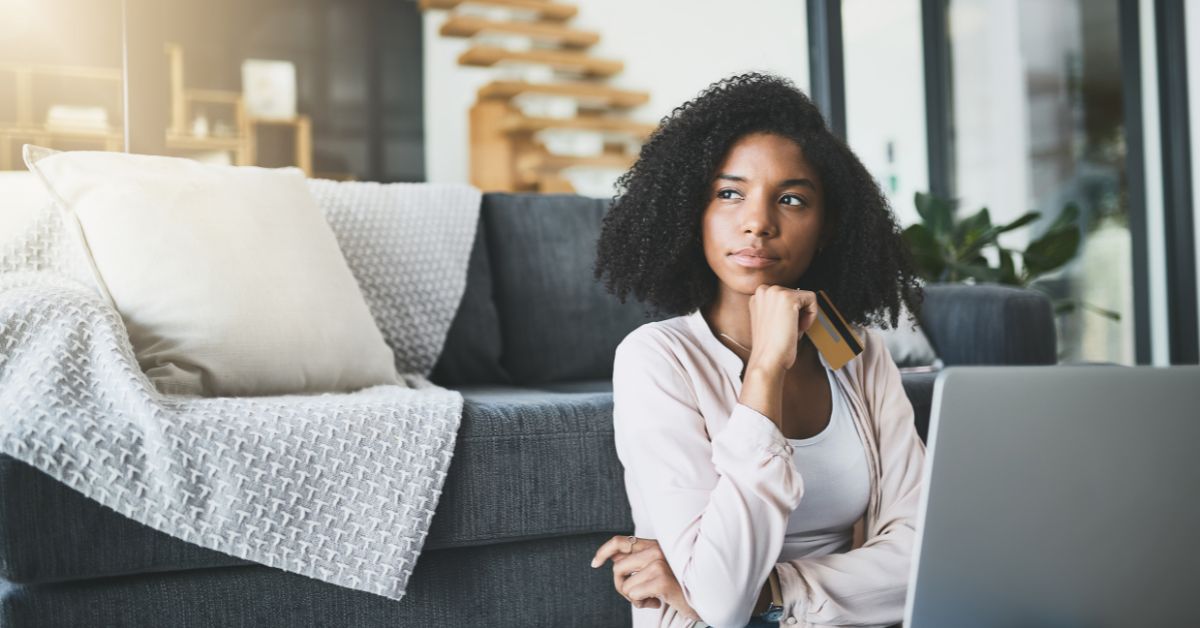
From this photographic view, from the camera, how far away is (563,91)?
507 cm

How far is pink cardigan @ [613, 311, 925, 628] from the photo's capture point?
0.90 metres

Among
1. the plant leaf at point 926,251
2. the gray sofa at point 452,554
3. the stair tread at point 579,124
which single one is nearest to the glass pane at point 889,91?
the stair tread at point 579,124

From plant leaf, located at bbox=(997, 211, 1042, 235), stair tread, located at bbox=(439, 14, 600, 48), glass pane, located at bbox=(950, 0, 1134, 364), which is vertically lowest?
plant leaf, located at bbox=(997, 211, 1042, 235)

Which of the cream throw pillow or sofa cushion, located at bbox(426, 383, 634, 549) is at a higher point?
the cream throw pillow

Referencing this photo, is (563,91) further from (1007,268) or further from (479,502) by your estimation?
(479,502)

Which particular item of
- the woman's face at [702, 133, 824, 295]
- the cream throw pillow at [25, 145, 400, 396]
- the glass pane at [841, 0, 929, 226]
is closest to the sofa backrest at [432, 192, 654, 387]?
the cream throw pillow at [25, 145, 400, 396]

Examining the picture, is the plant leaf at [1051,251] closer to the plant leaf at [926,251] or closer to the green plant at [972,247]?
the green plant at [972,247]

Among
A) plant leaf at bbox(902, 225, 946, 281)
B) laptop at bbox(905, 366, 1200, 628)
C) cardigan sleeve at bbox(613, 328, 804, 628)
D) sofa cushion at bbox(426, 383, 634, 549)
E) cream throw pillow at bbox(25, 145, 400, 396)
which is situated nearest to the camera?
laptop at bbox(905, 366, 1200, 628)

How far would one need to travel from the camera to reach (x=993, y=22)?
4.08m

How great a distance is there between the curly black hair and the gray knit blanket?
1.08 ft

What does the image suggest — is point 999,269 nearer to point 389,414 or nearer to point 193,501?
point 389,414

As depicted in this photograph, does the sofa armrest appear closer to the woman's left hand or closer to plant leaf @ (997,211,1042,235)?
plant leaf @ (997,211,1042,235)

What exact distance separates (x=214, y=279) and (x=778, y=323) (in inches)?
35.2

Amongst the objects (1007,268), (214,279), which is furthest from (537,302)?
(1007,268)
